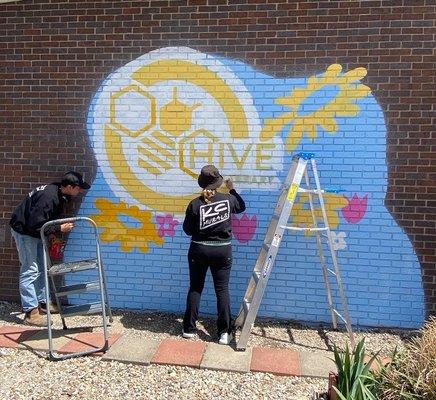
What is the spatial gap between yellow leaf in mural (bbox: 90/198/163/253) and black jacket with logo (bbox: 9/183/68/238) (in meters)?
0.50

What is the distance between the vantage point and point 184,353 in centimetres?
438

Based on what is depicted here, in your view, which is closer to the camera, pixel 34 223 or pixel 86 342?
pixel 86 342

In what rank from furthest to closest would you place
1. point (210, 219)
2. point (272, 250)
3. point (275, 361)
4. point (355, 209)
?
point (355, 209) → point (210, 219) → point (272, 250) → point (275, 361)

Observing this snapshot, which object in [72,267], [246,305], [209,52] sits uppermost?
[209,52]

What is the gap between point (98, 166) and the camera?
548cm

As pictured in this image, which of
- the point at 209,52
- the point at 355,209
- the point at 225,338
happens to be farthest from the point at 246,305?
the point at 209,52

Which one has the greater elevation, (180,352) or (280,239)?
(280,239)

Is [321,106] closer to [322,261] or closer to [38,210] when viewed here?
[322,261]

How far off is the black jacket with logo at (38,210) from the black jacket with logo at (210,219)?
1471mm

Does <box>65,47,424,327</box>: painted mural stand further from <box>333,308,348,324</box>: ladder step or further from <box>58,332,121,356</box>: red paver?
<box>58,332,121,356</box>: red paver

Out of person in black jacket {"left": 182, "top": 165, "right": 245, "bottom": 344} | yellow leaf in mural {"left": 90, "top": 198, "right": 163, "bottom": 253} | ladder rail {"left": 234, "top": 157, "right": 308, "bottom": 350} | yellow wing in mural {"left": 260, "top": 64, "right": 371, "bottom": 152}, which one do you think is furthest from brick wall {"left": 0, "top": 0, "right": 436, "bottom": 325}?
ladder rail {"left": 234, "top": 157, "right": 308, "bottom": 350}

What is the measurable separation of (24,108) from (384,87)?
4079 millimetres

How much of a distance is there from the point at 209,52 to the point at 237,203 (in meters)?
1.73

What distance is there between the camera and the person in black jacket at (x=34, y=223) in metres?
4.98
